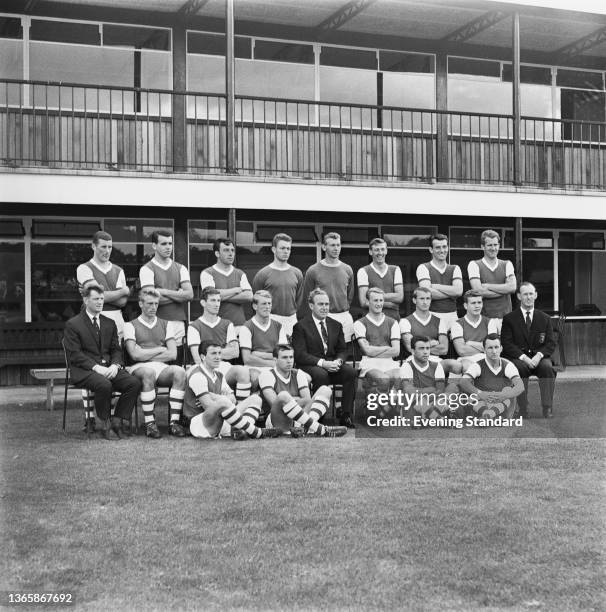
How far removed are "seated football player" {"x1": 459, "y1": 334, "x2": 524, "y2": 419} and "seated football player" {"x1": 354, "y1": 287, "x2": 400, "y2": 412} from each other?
82 centimetres

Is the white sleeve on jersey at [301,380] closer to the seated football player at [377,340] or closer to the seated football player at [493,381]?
the seated football player at [377,340]

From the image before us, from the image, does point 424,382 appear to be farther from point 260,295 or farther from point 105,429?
point 105,429

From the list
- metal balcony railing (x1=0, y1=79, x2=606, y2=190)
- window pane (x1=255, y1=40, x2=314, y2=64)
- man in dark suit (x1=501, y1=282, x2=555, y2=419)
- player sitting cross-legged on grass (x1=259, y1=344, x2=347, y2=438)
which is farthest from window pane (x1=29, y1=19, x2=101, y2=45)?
man in dark suit (x1=501, y1=282, x2=555, y2=419)

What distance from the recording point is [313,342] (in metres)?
9.73

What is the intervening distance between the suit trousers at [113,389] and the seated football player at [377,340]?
7.97ft

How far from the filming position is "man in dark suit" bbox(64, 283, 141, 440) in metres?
8.84

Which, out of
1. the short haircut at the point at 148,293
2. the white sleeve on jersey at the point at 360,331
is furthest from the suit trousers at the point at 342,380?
the short haircut at the point at 148,293

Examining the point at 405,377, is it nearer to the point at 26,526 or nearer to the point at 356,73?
the point at 26,526

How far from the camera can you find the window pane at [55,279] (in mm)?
14750

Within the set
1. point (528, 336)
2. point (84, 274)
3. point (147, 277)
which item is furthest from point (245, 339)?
point (528, 336)

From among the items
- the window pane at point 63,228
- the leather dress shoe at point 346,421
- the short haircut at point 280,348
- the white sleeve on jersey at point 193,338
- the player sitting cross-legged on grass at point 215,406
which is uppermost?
the window pane at point 63,228

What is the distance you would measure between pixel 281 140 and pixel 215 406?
7970mm

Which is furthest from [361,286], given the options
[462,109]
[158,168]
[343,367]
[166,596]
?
[462,109]

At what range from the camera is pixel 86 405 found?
29.9ft
